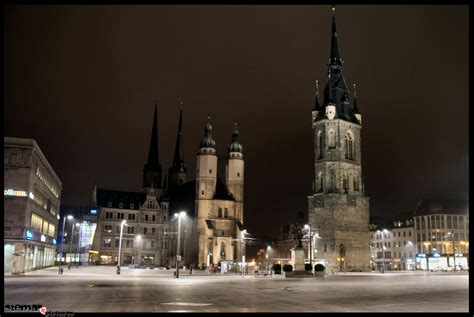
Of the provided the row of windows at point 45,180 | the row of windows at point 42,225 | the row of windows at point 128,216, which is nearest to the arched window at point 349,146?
the row of windows at point 128,216

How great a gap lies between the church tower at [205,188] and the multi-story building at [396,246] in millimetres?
44792

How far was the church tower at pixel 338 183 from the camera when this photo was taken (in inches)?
3435

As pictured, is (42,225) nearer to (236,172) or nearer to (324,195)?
(324,195)

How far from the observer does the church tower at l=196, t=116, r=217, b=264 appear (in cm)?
9962

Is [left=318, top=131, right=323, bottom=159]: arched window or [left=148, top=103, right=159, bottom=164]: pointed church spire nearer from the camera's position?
[left=318, top=131, right=323, bottom=159]: arched window

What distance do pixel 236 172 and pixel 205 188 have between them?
9.50 metres

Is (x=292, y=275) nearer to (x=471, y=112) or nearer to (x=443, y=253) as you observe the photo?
(x=471, y=112)

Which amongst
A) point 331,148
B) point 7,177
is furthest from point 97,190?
point 7,177

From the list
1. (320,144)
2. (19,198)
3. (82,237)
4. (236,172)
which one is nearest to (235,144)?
(236,172)

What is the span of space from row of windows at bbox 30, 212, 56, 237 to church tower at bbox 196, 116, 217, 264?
3069 centimetres

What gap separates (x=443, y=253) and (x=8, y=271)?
96.0 m

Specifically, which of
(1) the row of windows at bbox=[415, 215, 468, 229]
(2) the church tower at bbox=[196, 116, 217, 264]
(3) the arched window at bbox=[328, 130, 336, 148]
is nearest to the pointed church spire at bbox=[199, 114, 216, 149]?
(2) the church tower at bbox=[196, 116, 217, 264]

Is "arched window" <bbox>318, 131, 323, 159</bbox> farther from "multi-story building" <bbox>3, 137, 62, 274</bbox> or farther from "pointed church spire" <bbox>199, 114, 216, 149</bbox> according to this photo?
"multi-story building" <bbox>3, 137, 62, 274</bbox>

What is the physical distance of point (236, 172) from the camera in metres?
110
